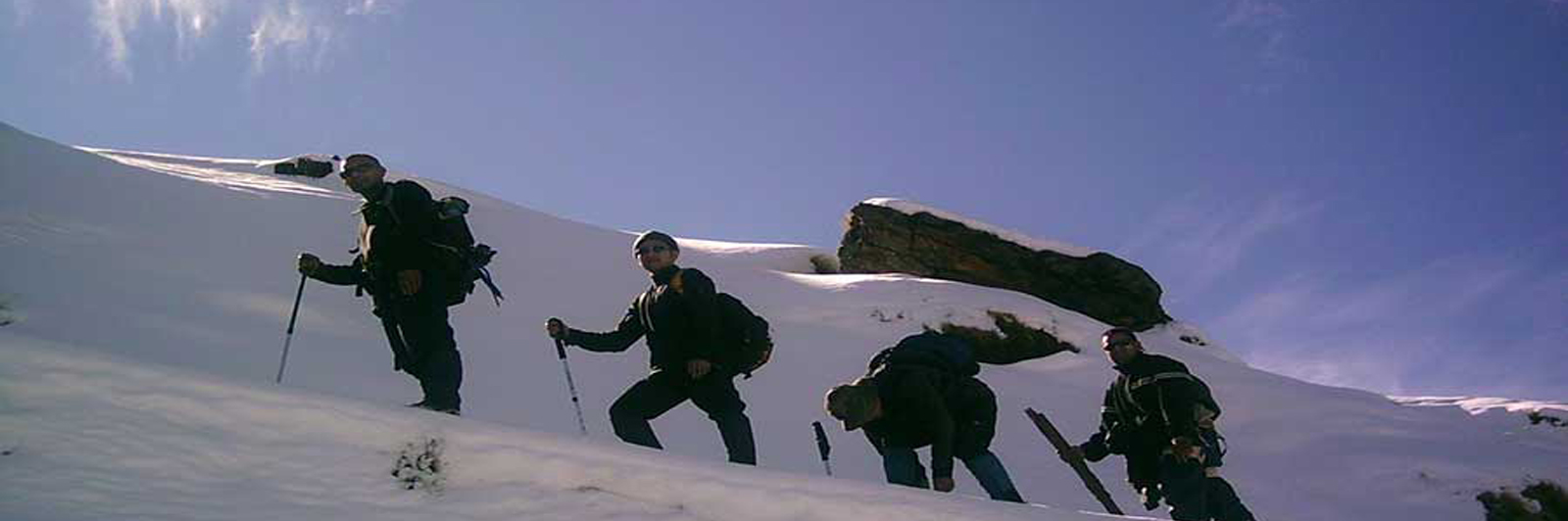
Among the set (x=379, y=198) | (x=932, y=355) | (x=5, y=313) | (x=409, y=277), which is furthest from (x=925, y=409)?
(x=5, y=313)

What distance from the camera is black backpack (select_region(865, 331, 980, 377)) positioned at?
5156 mm

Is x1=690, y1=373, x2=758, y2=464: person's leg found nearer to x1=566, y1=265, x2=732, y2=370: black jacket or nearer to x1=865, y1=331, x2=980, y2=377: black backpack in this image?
x1=566, y1=265, x2=732, y2=370: black jacket

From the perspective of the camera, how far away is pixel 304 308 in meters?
10.6

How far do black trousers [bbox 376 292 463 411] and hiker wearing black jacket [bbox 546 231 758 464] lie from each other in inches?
23.1

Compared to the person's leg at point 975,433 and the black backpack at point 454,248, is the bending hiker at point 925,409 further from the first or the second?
the black backpack at point 454,248

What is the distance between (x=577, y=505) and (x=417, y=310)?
2537 millimetres

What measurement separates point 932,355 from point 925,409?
35 centimetres

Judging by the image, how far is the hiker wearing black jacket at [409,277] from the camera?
4762 mm

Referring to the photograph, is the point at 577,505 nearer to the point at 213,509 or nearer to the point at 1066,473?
the point at 213,509

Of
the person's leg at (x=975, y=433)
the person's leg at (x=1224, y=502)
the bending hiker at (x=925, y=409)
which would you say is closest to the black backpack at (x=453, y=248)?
the bending hiker at (x=925, y=409)

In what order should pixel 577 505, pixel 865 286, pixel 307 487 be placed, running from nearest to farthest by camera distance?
1. pixel 307 487
2. pixel 577 505
3. pixel 865 286

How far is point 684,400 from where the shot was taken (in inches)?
198

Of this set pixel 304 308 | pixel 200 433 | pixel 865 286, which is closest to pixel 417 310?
pixel 200 433

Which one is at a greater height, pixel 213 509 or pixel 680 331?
pixel 680 331
